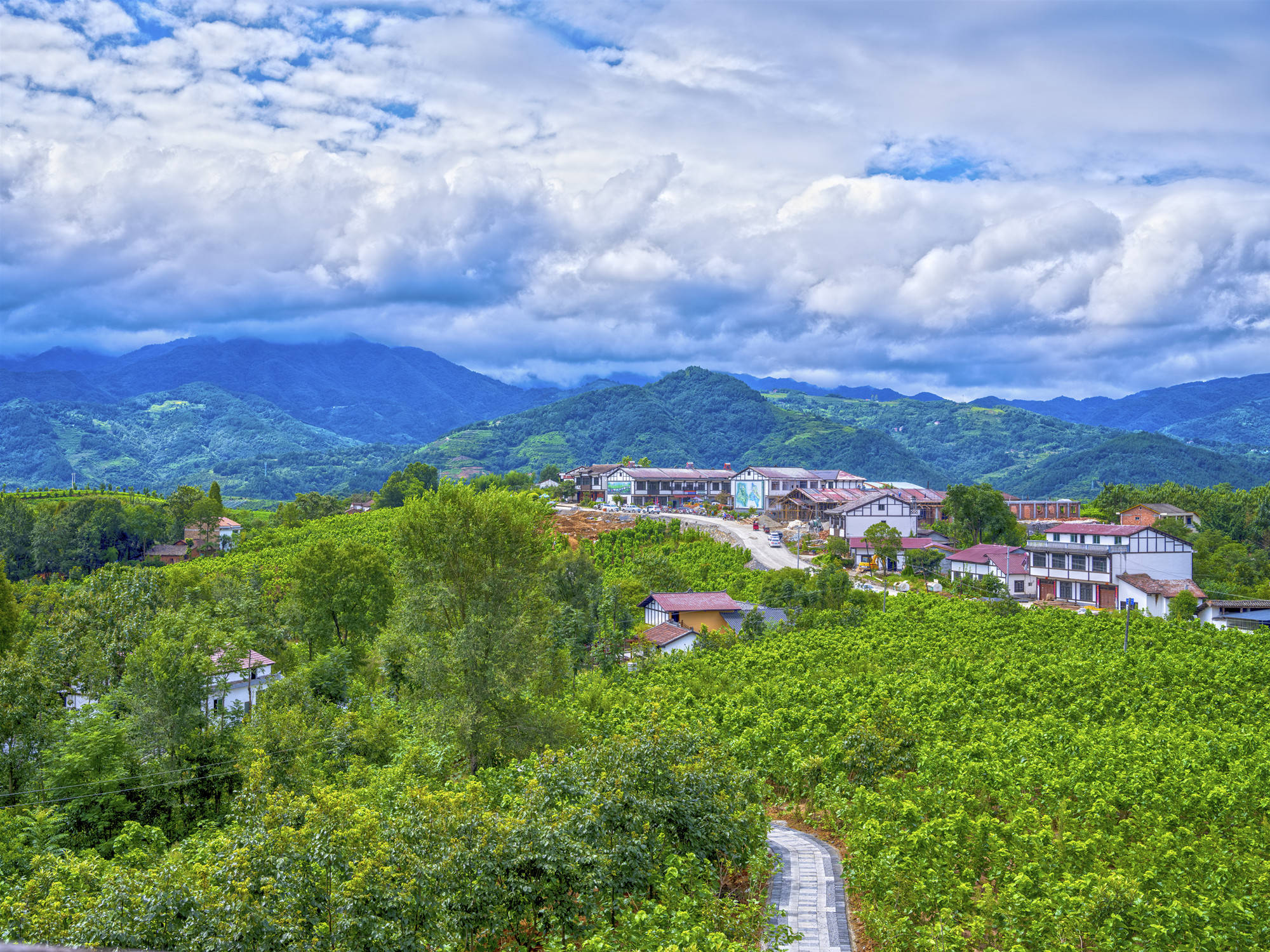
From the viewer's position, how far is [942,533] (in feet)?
248

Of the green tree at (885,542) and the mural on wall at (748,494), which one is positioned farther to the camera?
the mural on wall at (748,494)

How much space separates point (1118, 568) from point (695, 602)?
26.4 m

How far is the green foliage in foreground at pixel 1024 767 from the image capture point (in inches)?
440

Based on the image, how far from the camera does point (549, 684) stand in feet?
84.3

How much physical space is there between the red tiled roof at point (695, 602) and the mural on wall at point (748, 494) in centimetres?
4680

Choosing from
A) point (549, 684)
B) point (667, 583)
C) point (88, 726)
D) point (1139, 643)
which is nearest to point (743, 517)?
point (667, 583)

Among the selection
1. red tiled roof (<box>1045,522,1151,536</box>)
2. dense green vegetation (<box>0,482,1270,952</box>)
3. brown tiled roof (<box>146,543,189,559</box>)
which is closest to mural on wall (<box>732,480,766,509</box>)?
red tiled roof (<box>1045,522,1151,536</box>)

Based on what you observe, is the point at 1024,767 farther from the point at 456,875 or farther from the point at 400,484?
the point at 400,484

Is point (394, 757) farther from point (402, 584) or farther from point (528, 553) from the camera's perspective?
point (528, 553)

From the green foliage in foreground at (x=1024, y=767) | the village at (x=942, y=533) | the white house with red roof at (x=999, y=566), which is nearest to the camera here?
the green foliage in foreground at (x=1024, y=767)

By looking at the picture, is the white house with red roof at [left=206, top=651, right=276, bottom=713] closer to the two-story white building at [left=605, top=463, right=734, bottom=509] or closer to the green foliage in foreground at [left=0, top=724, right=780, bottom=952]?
the green foliage in foreground at [left=0, top=724, right=780, bottom=952]

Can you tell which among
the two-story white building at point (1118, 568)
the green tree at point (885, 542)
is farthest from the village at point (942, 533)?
the green tree at point (885, 542)

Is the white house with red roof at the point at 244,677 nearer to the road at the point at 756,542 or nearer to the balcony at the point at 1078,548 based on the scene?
the road at the point at 756,542

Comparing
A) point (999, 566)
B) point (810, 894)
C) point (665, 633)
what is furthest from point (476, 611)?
point (999, 566)
